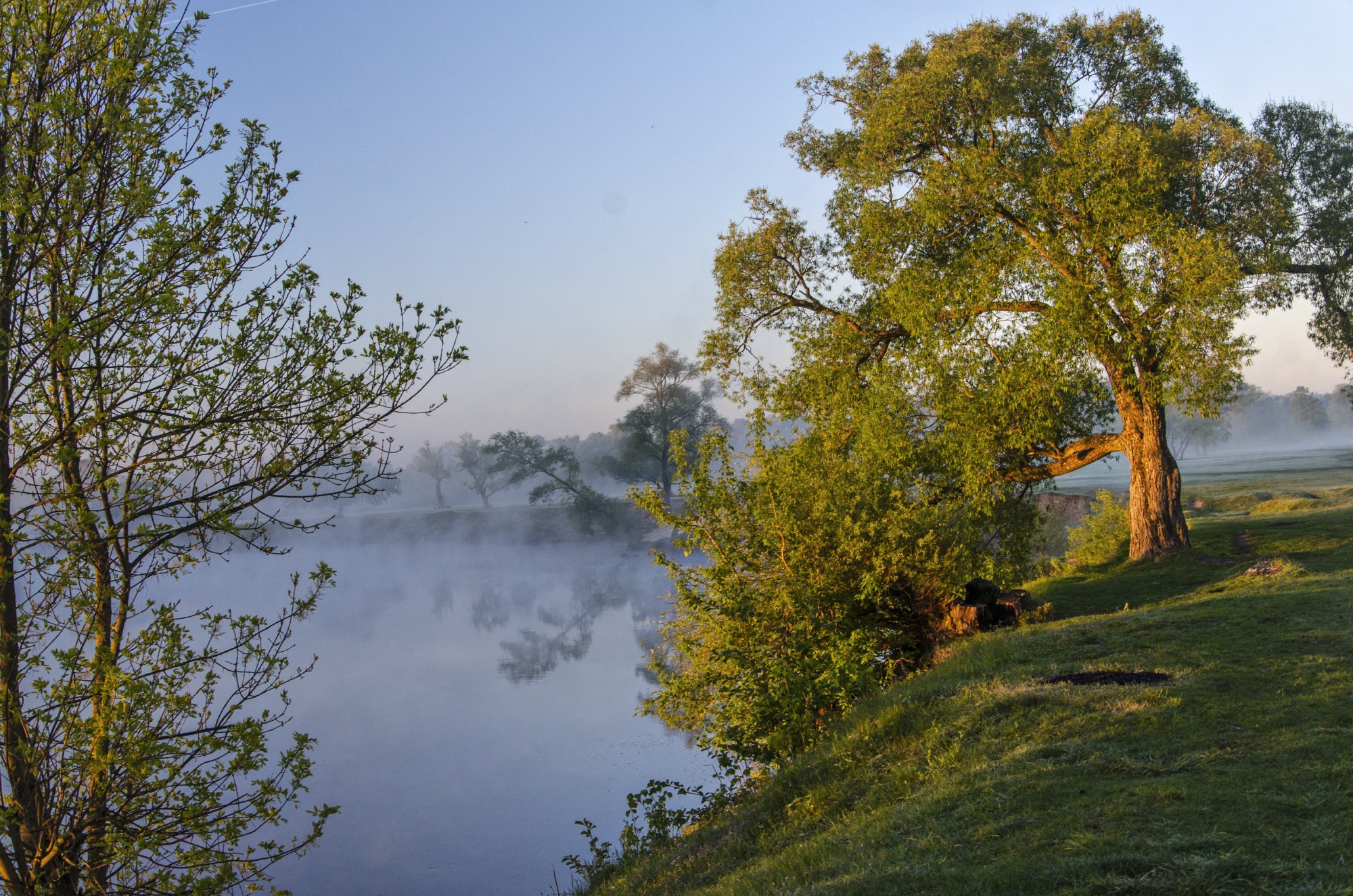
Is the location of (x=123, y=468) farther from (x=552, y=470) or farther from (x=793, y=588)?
(x=552, y=470)

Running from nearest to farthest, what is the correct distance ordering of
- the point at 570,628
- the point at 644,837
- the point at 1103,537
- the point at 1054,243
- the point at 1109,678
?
1. the point at 1109,678
2. the point at 644,837
3. the point at 1054,243
4. the point at 1103,537
5. the point at 570,628

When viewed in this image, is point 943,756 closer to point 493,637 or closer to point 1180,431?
point 493,637

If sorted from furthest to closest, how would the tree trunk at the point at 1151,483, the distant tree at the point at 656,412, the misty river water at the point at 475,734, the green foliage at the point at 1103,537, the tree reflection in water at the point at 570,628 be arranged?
the distant tree at the point at 656,412, the tree reflection in water at the point at 570,628, the green foliage at the point at 1103,537, the tree trunk at the point at 1151,483, the misty river water at the point at 475,734

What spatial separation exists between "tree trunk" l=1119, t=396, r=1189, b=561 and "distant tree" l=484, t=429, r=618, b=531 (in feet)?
167

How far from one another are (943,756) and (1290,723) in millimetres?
2581

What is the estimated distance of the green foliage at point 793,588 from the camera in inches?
467

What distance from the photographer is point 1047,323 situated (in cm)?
1673

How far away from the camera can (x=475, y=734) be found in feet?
76.5

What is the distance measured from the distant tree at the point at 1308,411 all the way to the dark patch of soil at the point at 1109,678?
628 feet

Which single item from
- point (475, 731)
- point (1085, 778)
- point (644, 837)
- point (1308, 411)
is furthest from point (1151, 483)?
point (1308, 411)

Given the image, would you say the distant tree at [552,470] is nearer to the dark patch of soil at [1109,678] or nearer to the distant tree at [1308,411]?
the dark patch of soil at [1109,678]

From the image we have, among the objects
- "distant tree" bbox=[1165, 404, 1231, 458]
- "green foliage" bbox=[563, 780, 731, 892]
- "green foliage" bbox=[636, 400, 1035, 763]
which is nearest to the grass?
"green foliage" bbox=[563, 780, 731, 892]

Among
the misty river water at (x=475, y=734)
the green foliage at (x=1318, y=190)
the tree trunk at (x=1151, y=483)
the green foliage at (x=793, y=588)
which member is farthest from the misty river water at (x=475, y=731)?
the green foliage at (x=1318, y=190)

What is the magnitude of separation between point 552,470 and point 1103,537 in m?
50.8
